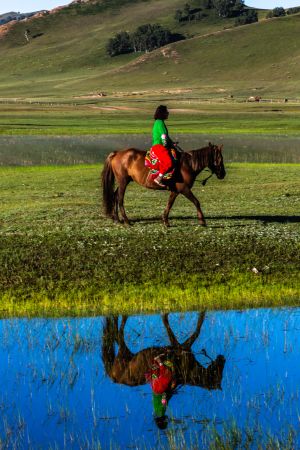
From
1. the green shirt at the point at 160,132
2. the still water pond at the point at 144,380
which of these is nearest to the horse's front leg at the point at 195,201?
the green shirt at the point at 160,132

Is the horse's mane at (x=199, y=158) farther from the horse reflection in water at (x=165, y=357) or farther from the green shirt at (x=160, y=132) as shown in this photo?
the horse reflection in water at (x=165, y=357)

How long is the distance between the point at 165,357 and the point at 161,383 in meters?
1.32

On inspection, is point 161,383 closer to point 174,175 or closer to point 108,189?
point 174,175

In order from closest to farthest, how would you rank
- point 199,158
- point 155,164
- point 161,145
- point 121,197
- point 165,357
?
point 165,357 < point 161,145 < point 155,164 < point 199,158 < point 121,197

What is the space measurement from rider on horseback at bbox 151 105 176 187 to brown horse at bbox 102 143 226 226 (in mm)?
394

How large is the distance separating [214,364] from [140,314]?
13.0 ft

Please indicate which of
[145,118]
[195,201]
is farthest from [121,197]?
[145,118]

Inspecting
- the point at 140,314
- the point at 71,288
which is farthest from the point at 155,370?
the point at 71,288

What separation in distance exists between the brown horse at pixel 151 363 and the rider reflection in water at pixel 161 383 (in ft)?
0.26

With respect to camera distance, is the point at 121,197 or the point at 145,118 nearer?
the point at 121,197

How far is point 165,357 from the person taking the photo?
12.8 metres

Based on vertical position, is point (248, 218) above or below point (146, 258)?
below

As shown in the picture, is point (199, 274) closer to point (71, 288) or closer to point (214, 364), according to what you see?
point (71, 288)

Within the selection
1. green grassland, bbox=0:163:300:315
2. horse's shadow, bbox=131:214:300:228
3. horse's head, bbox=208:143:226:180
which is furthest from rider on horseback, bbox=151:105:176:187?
horse's shadow, bbox=131:214:300:228
